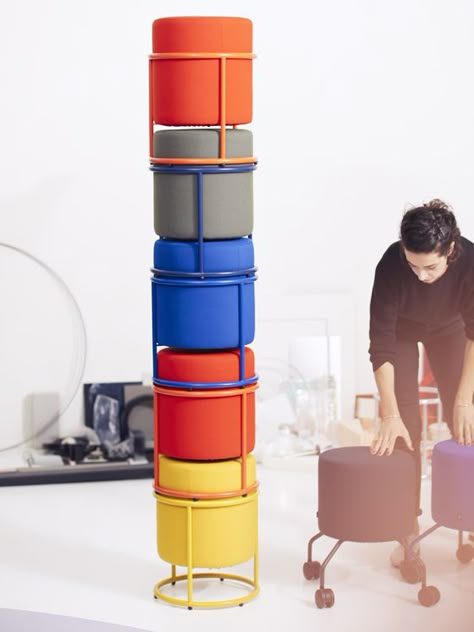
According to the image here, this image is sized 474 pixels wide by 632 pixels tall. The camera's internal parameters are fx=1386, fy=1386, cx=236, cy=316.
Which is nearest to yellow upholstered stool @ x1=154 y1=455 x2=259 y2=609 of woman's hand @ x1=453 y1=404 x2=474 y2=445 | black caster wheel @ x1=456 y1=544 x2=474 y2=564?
woman's hand @ x1=453 y1=404 x2=474 y2=445

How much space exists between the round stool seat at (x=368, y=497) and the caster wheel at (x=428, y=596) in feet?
0.69

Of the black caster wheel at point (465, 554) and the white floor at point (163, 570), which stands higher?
the black caster wheel at point (465, 554)

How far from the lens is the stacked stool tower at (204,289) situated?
4043 millimetres

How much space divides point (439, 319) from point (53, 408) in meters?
2.22

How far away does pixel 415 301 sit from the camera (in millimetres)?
4492

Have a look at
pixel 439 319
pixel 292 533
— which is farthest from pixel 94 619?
pixel 439 319

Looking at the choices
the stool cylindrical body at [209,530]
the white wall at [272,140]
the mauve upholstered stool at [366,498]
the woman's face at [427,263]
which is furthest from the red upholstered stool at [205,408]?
the white wall at [272,140]

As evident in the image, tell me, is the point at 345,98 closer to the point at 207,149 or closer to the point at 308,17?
the point at 308,17

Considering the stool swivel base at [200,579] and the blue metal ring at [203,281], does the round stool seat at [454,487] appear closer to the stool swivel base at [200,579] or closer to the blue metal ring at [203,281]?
the stool swivel base at [200,579]

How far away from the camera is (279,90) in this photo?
620 centimetres

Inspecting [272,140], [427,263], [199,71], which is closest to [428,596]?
[427,263]

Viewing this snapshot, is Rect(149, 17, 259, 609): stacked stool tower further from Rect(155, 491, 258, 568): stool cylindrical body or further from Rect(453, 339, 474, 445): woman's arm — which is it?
Rect(453, 339, 474, 445): woman's arm

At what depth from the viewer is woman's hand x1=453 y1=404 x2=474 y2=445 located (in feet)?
14.7

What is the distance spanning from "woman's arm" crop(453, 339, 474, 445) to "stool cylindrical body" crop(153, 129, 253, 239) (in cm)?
89
